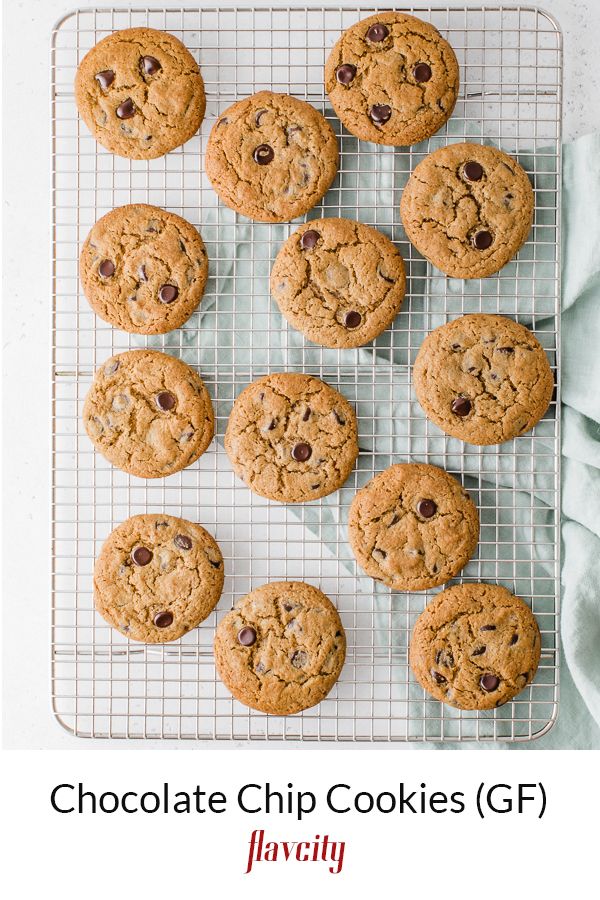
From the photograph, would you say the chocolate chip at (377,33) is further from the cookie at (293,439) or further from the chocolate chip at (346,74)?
the cookie at (293,439)

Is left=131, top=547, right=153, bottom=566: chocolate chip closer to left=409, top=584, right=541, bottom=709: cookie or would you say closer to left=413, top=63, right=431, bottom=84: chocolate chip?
left=409, top=584, right=541, bottom=709: cookie

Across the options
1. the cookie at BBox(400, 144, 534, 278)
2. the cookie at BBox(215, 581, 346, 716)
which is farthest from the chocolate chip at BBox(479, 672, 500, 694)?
the cookie at BBox(400, 144, 534, 278)

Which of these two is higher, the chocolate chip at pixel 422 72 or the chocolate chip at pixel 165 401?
the chocolate chip at pixel 422 72

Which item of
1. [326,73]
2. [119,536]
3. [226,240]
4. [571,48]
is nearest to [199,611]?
[119,536]

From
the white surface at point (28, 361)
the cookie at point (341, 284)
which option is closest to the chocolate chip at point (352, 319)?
the cookie at point (341, 284)

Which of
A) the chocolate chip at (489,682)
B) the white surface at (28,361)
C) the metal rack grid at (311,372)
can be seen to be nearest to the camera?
the chocolate chip at (489,682)

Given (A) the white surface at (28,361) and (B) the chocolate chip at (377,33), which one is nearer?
(B) the chocolate chip at (377,33)

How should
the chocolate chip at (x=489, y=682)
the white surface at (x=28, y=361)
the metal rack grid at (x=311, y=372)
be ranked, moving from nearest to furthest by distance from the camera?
the chocolate chip at (x=489, y=682)
the metal rack grid at (x=311, y=372)
the white surface at (x=28, y=361)
